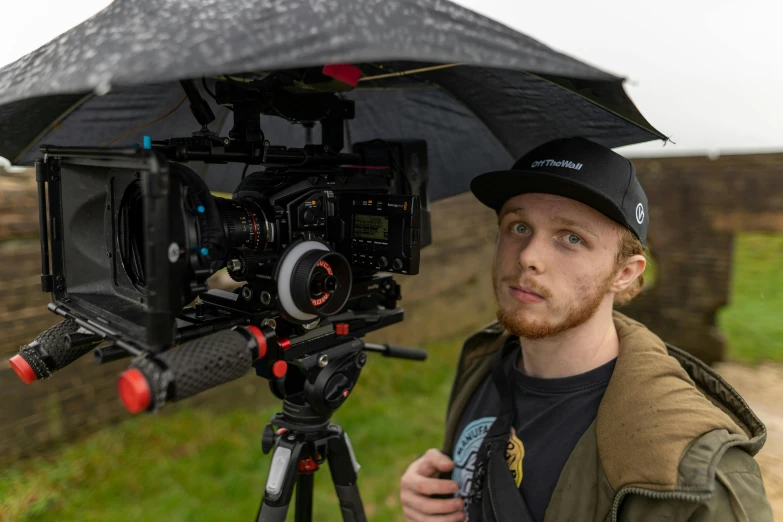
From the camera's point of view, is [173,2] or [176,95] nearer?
[173,2]

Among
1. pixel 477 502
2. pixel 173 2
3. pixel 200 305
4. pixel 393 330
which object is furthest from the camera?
pixel 393 330

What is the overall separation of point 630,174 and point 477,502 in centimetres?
115

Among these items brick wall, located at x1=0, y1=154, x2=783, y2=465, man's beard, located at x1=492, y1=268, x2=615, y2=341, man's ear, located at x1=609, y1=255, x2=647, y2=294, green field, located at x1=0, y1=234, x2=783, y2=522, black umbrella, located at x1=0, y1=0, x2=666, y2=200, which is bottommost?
green field, located at x1=0, y1=234, x2=783, y2=522

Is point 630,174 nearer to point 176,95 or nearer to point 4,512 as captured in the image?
point 176,95

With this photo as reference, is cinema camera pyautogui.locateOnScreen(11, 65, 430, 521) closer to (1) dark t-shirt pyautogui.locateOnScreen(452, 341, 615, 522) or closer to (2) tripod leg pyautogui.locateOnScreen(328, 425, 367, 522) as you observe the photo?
(2) tripod leg pyautogui.locateOnScreen(328, 425, 367, 522)

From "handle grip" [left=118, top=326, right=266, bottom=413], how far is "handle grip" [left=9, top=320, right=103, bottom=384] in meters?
0.46

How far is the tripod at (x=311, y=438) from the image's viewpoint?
1682 mm

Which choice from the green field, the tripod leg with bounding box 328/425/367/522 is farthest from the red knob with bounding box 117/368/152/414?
the green field

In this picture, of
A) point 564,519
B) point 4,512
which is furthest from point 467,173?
point 4,512

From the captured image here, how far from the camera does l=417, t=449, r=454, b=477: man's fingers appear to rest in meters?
1.84

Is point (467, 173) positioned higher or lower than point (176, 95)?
lower

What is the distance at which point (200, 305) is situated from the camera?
163 cm

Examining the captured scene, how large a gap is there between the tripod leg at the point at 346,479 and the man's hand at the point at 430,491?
0.55 ft

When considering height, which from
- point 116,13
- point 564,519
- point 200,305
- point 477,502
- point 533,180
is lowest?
point 477,502
